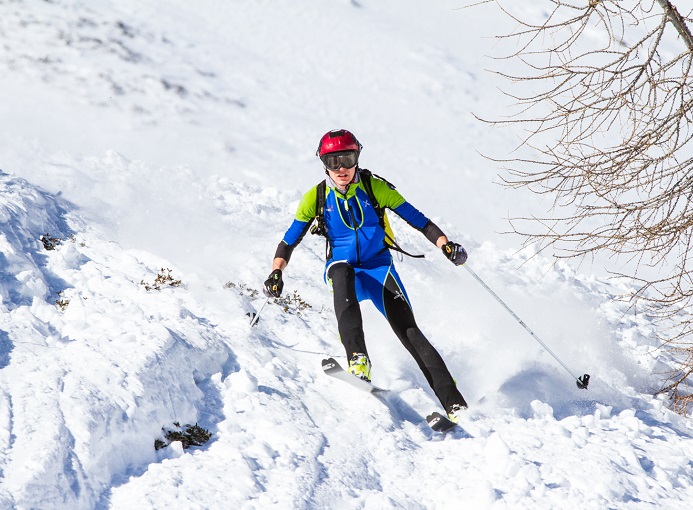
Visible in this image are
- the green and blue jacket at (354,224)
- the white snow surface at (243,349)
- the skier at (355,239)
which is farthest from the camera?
the green and blue jacket at (354,224)

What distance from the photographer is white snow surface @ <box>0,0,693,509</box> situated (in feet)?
12.2

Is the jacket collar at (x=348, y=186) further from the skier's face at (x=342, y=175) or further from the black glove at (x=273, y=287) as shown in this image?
the black glove at (x=273, y=287)

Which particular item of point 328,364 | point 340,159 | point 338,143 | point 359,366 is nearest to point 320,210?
point 340,159

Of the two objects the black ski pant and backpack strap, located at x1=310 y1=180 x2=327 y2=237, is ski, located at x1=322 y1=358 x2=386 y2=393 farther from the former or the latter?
backpack strap, located at x1=310 y1=180 x2=327 y2=237

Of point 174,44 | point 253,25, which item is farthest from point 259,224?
point 253,25

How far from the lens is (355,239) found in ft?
19.7

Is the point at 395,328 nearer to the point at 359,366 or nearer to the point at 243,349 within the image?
the point at 359,366

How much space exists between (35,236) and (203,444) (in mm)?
3778

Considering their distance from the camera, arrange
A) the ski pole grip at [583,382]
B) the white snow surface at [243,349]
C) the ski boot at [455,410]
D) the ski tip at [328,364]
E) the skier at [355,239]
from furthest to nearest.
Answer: the ski pole grip at [583,382] < the skier at [355,239] < the ski tip at [328,364] < the ski boot at [455,410] < the white snow surface at [243,349]

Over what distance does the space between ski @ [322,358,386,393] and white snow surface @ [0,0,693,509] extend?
92 millimetres

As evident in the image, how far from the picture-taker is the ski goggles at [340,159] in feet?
19.0

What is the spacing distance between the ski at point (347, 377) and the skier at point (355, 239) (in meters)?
0.30

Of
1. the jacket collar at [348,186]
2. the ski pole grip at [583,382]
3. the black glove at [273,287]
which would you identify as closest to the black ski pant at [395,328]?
the black glove at [273,287]

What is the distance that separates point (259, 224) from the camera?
9617 millimetres
